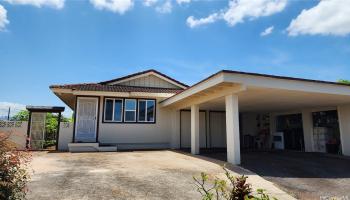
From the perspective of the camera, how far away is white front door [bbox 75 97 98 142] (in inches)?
563

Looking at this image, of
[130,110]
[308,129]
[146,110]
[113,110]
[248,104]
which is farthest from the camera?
[146,110]

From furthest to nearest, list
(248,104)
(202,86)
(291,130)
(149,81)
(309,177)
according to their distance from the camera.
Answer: (149,81) → (291,130) → (248,104) → (202,86) → (309,177)

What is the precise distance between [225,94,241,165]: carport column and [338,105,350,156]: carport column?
22.9 feet

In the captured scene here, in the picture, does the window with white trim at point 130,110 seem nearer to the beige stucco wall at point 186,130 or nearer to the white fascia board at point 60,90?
the beige stucco wall at point 186,130

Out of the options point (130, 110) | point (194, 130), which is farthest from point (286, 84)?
point (130, 110)

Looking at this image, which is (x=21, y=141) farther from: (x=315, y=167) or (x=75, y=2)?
(x=315, y=167)

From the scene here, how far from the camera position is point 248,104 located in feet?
42.0

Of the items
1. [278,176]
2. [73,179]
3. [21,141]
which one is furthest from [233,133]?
[21,141]

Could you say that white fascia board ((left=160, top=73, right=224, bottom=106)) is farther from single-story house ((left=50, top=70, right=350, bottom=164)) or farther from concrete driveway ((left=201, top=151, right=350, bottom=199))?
concrete driveway ((left=201, top=151, right=350, bottom=199))

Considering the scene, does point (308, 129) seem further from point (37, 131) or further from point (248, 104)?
point (37, 131)

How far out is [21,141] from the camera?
14.3m

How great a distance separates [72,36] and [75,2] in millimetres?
1872

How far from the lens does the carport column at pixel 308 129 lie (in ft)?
46.4

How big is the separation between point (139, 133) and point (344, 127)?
10.9 metres
